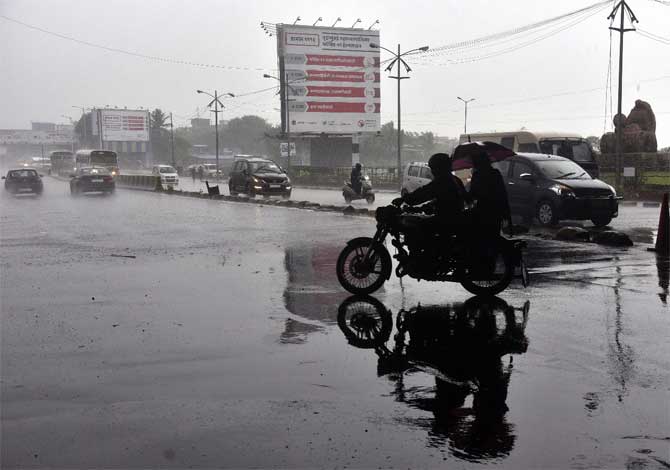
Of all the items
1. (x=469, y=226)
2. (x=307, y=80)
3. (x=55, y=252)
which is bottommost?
(x=55, y=252)

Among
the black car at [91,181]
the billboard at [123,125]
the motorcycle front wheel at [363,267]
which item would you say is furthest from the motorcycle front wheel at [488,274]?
the billboard at [123,125]

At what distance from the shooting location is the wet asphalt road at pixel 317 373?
4.23 m

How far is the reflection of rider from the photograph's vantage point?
902 cm

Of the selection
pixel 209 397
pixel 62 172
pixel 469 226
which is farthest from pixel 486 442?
pixel 62 172

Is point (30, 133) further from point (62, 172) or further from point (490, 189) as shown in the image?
point (490, 189)

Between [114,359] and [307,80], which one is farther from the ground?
[307,80]

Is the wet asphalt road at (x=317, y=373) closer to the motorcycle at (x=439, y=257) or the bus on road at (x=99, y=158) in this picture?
the motorcycle at (x=439, y=257)

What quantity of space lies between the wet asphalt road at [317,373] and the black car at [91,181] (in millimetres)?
31625

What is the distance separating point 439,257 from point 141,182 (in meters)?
43.6

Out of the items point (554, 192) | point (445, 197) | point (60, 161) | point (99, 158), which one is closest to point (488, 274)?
point (445, 197)

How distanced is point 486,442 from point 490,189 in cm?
532

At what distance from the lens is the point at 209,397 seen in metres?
5.20

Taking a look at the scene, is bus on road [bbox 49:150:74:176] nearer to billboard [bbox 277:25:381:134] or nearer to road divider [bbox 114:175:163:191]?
billboard [bbox 277:25:381:134]

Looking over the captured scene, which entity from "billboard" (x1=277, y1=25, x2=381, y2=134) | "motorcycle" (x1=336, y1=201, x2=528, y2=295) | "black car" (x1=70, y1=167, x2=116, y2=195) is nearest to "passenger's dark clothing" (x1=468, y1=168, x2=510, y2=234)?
"motorcycle" (x1=336, y1=201, x2=528, y2=295)
